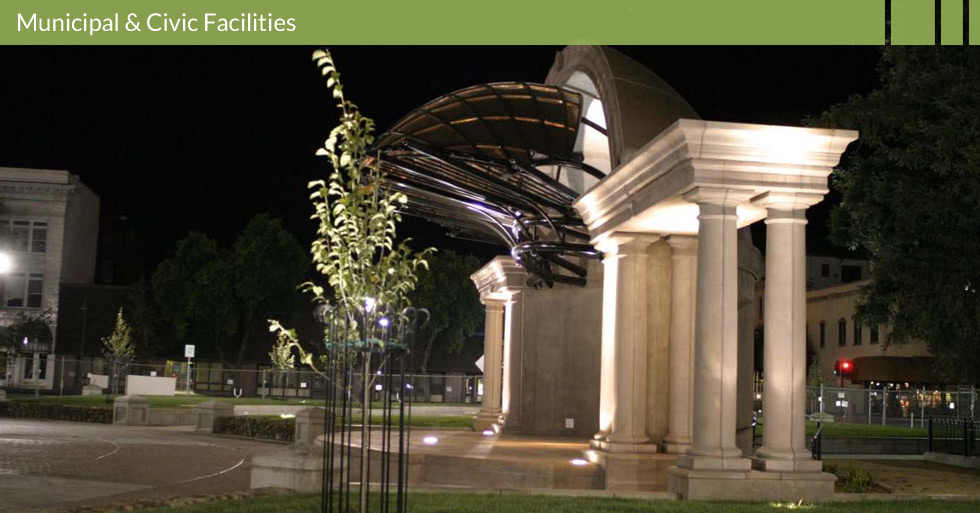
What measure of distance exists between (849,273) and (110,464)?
2859 inches

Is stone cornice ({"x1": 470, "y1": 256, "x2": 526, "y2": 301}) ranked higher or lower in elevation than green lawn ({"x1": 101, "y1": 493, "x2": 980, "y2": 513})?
higher

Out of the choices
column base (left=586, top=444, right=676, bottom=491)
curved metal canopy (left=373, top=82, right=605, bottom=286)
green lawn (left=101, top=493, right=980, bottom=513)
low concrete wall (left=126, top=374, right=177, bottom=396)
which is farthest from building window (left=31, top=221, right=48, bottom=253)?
green lawn (left=101, top=493, right=980, bottom=513)

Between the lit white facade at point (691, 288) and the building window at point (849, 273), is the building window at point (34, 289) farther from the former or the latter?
the building window at point (849, 273)

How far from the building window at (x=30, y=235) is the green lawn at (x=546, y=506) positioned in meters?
61.2

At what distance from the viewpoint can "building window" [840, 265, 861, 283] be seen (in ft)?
281

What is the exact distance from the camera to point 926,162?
65.0ft

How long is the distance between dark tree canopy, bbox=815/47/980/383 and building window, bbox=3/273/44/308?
59.3 metres

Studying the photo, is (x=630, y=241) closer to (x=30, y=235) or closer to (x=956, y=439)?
(x=956, y=439)

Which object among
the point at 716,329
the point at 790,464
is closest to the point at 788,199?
the point at 716,329

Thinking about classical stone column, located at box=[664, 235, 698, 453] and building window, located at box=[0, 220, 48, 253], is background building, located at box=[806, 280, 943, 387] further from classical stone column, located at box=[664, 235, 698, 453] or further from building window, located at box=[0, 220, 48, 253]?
building window, located at box=[0, 220, 48, 253]

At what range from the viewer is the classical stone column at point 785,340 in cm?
1509

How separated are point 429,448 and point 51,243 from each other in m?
55.5

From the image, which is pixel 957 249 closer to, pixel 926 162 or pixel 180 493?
pixel 926 162

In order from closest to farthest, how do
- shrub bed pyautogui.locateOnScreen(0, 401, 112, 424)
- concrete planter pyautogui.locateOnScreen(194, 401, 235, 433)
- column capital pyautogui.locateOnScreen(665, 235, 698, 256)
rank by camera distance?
column capital pyautogui.locateOnScreen(665, 235, 698, 256) < concrete planter pyautogui.locateOnScreen(194, 401, 235, 433) < shrub bed pyautogui.locateOnScreen(0, 401, 112, 424)
